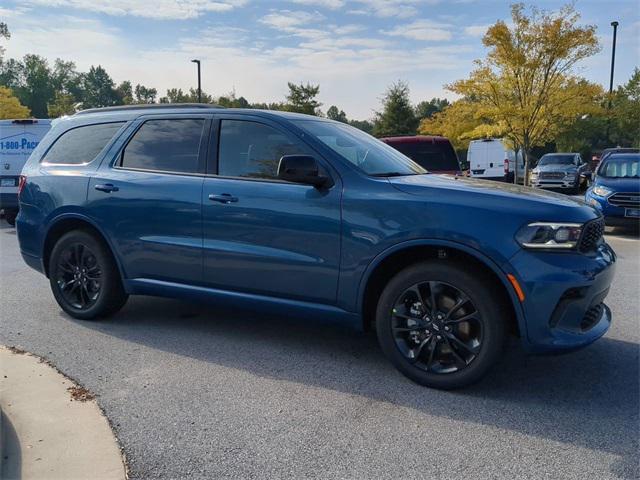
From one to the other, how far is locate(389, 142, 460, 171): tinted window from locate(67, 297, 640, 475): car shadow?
20.1 feet

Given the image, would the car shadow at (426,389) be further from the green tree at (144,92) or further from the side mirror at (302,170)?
the green tree at (144,92)

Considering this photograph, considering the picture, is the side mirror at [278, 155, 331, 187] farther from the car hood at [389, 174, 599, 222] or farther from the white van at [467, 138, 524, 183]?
the white van at [467, 138, 524, 183]

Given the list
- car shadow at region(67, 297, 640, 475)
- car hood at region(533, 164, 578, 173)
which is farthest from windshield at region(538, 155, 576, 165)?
car shadow at region(67, 297, 640, 475)

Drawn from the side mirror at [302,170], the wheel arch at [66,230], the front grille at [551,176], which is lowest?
the wheel arch at [66,230]

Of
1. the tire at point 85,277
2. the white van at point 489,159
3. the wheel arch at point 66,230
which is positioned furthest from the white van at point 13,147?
the white van at point 489,159

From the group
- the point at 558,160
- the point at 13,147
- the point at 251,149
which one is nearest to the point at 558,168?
the point at 558,160

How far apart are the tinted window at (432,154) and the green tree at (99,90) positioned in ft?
322

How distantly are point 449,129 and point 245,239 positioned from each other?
1204 inches

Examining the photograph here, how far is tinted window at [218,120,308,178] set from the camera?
4160 mm

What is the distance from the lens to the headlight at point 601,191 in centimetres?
1062

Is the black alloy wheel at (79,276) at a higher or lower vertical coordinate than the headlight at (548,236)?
lower

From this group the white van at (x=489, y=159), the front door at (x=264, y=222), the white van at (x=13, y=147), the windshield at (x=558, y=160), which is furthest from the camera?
the white van at (x=489, y=159)

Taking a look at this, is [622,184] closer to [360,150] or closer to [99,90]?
[360,150]

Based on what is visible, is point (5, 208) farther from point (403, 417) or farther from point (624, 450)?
point (624, 450)
